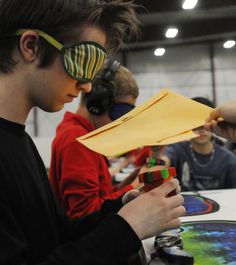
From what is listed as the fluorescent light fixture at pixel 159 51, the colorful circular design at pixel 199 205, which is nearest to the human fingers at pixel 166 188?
the colorful circular design at pixel 199 205

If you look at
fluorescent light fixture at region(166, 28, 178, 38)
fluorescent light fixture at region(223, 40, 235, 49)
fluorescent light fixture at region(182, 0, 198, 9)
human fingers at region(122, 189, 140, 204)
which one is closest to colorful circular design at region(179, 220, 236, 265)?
human fingers at region(122, 189, 140, 204)

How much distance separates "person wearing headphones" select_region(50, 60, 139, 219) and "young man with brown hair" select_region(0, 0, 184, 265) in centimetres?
35

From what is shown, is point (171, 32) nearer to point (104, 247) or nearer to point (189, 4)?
point (189, 4)

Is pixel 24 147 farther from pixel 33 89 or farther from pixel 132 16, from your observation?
pixel 132 16

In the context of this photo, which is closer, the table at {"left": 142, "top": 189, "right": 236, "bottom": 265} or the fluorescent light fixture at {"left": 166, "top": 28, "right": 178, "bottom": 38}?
the table at {"left": 142, "top": 189, "right": 236, "bottom": 265}

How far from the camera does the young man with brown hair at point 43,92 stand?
754 mm

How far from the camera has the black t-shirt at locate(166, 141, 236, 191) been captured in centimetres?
220

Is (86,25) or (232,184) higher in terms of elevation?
(86,25)

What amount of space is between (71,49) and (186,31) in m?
8.92

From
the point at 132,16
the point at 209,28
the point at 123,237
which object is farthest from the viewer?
the point at 209,28

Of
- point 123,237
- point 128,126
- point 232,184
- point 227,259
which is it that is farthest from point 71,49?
point 232,184

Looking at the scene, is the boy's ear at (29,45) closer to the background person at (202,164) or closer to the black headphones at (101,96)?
the black headphones at (101,96)

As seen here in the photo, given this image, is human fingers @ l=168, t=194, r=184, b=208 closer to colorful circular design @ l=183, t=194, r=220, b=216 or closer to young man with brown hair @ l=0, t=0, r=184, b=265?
young man with brown hair @ l=0, t=0, r=184, b=265

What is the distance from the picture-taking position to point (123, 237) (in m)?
0.71
